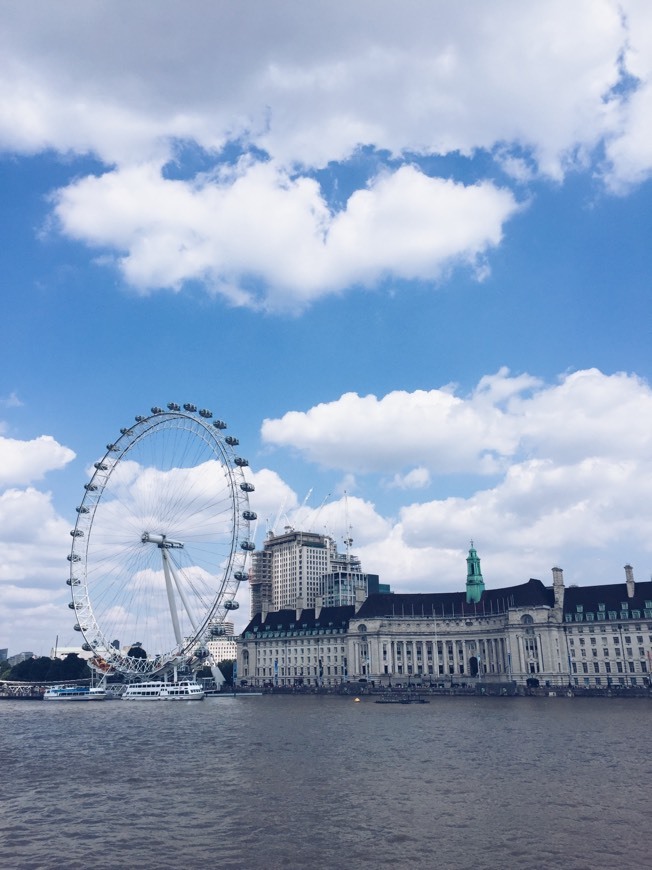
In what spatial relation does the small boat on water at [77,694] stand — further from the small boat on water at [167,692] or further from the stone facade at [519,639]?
the stone facade at [519,639]

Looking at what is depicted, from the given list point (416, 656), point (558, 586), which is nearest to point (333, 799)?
point (558, 586)

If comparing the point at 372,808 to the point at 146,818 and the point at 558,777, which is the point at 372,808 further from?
the point at 558,777

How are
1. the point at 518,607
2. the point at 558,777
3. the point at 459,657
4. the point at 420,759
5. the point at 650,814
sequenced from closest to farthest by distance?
the point at 650,814, the point at 558,777, the point at 420,759, the point at 518,607, the point at 459,657

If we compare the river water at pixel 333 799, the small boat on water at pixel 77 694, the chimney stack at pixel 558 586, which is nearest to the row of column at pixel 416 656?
the chimney stack at pixel 558 586

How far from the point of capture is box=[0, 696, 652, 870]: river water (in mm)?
30812

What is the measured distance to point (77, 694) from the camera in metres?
184

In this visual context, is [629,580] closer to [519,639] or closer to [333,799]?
[519,639]

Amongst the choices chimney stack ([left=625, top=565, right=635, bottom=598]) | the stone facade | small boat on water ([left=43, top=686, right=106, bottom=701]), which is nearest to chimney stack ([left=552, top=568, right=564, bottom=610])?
the stone facade

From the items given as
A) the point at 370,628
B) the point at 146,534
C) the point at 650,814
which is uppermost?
the point at 146,534

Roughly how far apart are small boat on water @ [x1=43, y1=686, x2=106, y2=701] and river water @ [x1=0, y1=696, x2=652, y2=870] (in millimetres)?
107060

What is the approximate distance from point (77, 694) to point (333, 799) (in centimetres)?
16058

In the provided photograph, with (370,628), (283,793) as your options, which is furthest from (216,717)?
(370,628)

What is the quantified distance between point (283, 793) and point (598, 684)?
131m

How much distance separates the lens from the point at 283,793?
4294 centimetres
